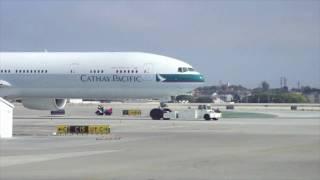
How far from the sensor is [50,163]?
17547mm

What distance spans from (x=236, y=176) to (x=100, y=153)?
20.9 ft

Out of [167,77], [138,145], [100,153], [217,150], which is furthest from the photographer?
[167,77]

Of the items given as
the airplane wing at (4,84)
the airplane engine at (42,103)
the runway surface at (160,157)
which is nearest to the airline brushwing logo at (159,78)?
the airplane engine at (42,103)

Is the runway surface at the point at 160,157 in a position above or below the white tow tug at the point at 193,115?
below

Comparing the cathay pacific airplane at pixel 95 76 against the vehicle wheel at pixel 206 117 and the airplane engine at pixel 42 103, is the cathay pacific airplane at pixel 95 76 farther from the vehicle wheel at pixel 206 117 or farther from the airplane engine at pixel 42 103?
the vehicle wheel at pixel 206 117

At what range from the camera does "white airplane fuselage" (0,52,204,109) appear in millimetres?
49219

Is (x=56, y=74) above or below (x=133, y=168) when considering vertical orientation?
A: above

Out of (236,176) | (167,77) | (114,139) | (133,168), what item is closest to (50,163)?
(133,168)

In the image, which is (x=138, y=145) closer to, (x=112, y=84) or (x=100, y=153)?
(x=100, y=153)

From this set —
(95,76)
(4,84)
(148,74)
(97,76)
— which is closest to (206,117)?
(148,74)

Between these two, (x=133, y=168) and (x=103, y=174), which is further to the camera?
(x=133, y=168)

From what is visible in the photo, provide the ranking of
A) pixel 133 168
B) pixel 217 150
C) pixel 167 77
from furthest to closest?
pixel 167 77 → pixel 217 150 → pixel 133 168

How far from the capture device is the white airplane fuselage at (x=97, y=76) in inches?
1938

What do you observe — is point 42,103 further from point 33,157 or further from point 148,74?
point 33,157
